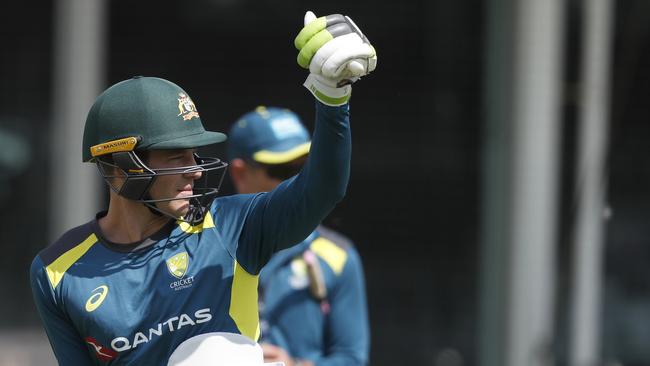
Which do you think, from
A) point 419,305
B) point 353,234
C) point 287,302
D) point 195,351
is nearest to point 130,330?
point 195,351

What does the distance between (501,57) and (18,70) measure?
2.89 m

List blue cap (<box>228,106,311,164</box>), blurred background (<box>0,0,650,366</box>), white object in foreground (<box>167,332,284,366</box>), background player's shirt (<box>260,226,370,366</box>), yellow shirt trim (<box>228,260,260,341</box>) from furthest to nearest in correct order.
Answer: blurred background (<box>0,0,650,366</box>) → blue cap (<box>228,106,311,164</box>) → background player's shirt (<box>260,226,370,366</box>) → yellow shirt trim (<box>228,260,260,341</box>) → white object in foreground (<box>167,332,284,366</box>)

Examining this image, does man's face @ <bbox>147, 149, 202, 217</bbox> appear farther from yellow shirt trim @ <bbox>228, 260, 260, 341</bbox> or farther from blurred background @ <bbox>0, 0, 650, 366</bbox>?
blurred background @ <bbox>0, 0, 650, 366</bbox>

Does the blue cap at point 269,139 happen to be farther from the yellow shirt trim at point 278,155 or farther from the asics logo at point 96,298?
the asics logo at point 96,298

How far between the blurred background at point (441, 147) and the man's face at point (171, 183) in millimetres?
3510

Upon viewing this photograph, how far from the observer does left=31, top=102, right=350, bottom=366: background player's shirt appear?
2453 mm

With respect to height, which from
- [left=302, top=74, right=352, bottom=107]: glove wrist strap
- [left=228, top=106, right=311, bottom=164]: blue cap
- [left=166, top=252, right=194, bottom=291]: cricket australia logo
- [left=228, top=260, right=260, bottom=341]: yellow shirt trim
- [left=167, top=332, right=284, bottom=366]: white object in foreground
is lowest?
[left=167, top=332, right=284, bottom=366]: white object in foreground

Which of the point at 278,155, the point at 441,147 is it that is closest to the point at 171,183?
the point at 278,155

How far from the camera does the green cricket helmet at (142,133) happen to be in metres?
2.51

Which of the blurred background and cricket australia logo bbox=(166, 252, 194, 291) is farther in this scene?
the blurred background

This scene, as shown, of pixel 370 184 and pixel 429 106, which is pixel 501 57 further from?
pixel 370 184

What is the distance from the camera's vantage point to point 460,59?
671 centimetres

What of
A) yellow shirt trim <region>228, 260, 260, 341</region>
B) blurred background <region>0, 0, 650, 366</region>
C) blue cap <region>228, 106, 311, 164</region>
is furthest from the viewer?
blurred background <region>0, 0, 650, 366</region>

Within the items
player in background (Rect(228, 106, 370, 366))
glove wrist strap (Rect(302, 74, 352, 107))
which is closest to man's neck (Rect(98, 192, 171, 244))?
glove wrist strap (Rect(302, 74, 352, 107))
